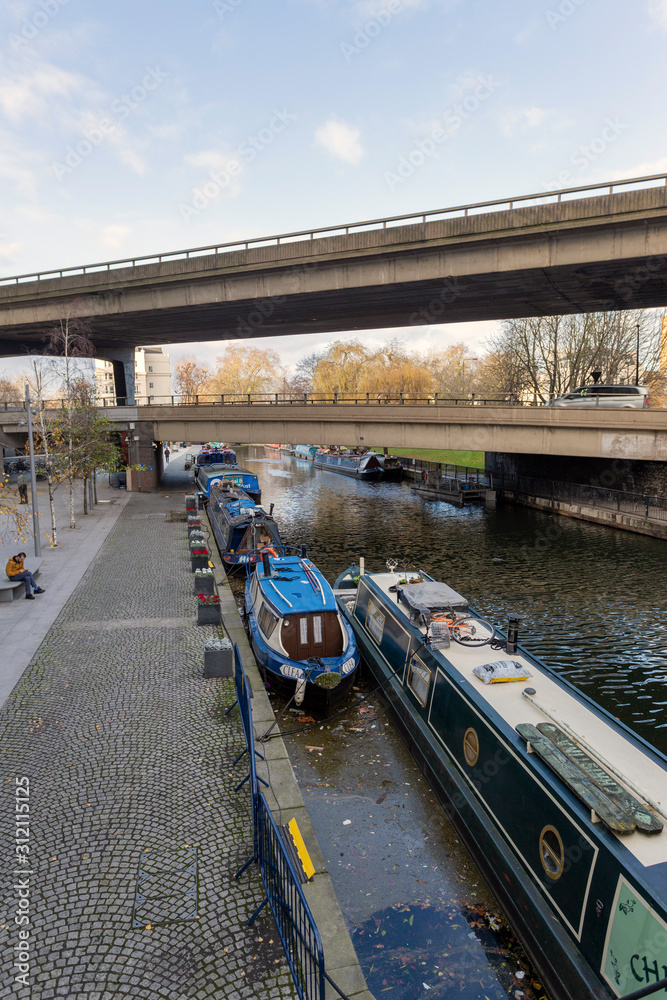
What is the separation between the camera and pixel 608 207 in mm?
22562

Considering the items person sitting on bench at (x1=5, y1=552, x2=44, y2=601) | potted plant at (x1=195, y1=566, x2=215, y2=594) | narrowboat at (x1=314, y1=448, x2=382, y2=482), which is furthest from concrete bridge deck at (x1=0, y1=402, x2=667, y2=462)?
narrowboat at (x1=314, y1=448, x2=382, y2=482)

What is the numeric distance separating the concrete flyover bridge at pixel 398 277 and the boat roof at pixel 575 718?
66.3 ft

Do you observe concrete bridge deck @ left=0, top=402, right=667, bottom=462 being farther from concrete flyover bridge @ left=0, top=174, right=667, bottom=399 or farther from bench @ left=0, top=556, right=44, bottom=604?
bench @ left=0, top=556, right=44, bottom=604

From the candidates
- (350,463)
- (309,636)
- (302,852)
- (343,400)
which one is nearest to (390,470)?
(350,463)

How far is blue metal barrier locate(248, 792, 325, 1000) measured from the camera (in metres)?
5.27

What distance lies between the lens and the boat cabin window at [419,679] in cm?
984

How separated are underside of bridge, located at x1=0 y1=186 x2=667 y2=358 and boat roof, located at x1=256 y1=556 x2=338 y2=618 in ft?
56.9

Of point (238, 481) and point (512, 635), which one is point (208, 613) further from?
point (238, 481)

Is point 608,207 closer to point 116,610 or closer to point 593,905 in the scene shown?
point 116,610

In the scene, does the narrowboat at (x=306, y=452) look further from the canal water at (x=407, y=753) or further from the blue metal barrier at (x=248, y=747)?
the blue metal barrier at (x=248, y=747)

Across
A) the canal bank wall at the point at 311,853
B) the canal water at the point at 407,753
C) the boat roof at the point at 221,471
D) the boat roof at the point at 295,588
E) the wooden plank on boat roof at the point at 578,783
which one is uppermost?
the boat roof at the point at 221,471

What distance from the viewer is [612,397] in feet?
90.9

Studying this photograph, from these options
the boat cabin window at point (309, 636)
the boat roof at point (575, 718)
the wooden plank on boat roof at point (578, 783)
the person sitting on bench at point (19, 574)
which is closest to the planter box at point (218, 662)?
the boat cabin window at point (309, 636)

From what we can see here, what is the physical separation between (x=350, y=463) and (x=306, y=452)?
58.9ft
